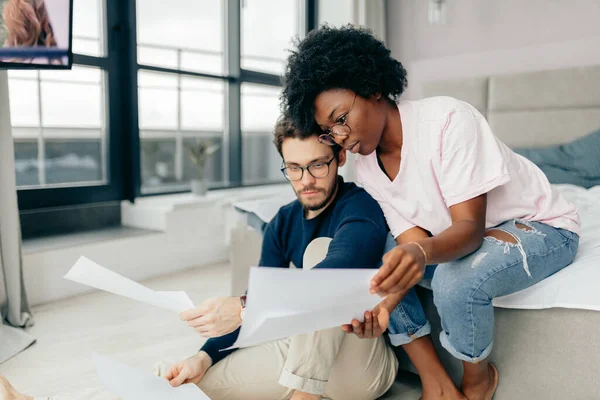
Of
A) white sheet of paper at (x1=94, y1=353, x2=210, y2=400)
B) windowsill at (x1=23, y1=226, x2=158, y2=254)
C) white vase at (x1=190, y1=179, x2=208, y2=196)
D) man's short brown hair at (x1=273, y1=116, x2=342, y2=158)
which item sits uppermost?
man's short brown hair at (x1=273, y1=116, x2=342, y2=158)

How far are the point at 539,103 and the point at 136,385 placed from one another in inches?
117

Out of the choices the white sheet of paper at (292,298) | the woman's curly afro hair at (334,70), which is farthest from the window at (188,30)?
the white sheet of paper at (292,298)

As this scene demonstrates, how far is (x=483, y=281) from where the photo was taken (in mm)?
1195

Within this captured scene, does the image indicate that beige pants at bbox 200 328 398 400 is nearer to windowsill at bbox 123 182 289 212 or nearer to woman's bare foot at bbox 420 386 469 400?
woman's bare foot at bbox 420 386 469 400

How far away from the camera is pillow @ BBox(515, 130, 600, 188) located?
272 cm

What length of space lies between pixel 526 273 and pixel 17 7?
6.48 feet

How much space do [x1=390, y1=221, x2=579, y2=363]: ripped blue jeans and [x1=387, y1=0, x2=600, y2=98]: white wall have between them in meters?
2.43

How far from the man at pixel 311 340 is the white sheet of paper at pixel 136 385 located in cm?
8

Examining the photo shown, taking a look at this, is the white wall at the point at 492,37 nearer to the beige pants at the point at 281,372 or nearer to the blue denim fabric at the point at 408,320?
the blue denim fabric at the point at 408,320

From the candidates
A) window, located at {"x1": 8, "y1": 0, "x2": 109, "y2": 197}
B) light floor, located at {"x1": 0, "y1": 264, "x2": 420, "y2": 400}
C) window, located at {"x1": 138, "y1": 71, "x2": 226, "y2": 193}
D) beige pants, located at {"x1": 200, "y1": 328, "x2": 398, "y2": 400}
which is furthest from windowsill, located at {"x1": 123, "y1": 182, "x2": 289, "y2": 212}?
beige pants, located at {"x1": 200, "y1": 328, "x2": 398, "y2": 400}

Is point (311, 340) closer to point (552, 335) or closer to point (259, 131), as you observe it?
point (552, 335)

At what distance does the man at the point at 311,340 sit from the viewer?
3.97ft

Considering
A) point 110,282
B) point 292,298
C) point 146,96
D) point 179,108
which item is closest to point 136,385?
point 110,282

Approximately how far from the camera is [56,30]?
205 cm
